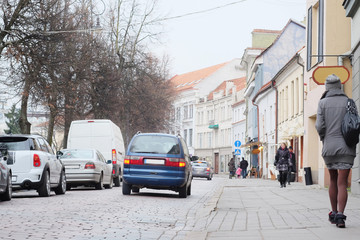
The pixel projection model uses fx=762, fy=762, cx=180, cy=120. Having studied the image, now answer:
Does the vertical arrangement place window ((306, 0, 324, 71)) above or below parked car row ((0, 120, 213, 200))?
above

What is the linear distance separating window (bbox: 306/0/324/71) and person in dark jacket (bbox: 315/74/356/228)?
16.2 metres

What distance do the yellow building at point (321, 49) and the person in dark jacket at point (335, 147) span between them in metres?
13.9

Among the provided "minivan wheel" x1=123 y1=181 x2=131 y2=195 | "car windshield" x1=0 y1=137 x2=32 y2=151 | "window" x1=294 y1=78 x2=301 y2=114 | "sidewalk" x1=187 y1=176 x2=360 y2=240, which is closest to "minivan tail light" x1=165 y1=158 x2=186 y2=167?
"minivan wheel" x1=123 y1=181 x2=131 y2=195

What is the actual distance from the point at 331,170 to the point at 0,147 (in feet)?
33.3

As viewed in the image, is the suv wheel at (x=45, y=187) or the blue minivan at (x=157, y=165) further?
the blue minivan at (x=157, y=165)

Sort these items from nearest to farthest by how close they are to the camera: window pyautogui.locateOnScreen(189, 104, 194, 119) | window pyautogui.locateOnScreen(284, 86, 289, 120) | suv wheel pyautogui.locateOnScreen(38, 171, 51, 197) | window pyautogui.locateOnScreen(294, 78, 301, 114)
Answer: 1. suv wheel pyautogui.locateOnScreen(38, 171, 51, 197)
2. window pyautogui.locateOnScreen(294, 78, 301, 114)
3. window pyautogui.locateOnScreen(284, 86, 289, 120)
4. window pyautogui.locateOnScreen(189, 104, 194, 119)

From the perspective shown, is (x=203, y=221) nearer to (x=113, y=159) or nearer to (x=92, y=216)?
(x=92, y=216)

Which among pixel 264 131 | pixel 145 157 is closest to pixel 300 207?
pixel 145 157

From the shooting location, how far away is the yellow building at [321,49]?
995 inches

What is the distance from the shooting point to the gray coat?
988cm

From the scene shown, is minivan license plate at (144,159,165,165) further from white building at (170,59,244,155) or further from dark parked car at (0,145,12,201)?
white building at (170,59,244,155)

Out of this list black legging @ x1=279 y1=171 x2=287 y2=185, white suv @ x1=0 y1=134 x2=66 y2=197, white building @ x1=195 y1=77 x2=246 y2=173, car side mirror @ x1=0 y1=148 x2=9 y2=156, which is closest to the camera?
car side mirror @ x1=0 y1=148 x2=9 y2=156

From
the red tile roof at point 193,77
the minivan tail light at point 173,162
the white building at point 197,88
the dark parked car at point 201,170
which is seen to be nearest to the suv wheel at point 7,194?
the minivan tail light at point 173,162

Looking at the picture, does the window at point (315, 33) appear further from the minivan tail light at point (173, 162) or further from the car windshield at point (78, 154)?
the car windshield at point (78, 154)
